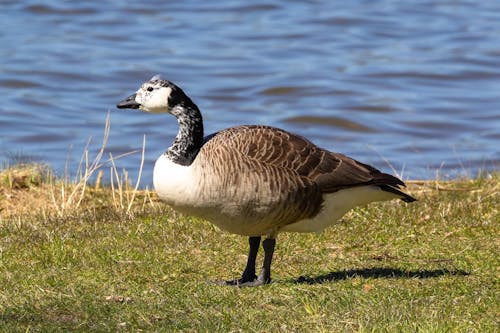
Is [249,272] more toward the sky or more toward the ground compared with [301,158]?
more toward the ground

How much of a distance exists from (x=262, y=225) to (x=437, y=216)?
271 centimetres

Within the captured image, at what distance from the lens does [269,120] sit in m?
19.3

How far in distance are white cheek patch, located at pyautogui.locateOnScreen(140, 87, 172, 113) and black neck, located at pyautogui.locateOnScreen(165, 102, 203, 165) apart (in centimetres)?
10

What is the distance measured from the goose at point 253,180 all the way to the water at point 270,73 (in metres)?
7.06

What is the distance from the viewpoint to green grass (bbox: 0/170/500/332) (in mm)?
6969

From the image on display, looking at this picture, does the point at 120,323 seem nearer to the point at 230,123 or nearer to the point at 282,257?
the point at 282,257

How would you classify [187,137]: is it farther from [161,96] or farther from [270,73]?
[270,73]

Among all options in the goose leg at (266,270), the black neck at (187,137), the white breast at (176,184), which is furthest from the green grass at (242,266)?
the black neck at (187,137)

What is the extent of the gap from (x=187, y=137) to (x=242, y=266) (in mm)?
1395

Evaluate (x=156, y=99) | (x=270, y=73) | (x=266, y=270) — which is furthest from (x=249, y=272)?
(x=270, y=73)

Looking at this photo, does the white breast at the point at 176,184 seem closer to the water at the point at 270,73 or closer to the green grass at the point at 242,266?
the green grass at the point at 242,266

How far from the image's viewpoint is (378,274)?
327 inches

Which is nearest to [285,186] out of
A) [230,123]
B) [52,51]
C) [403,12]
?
[230,123]

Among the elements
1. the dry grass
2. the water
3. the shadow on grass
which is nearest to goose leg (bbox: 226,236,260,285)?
the dry grass
